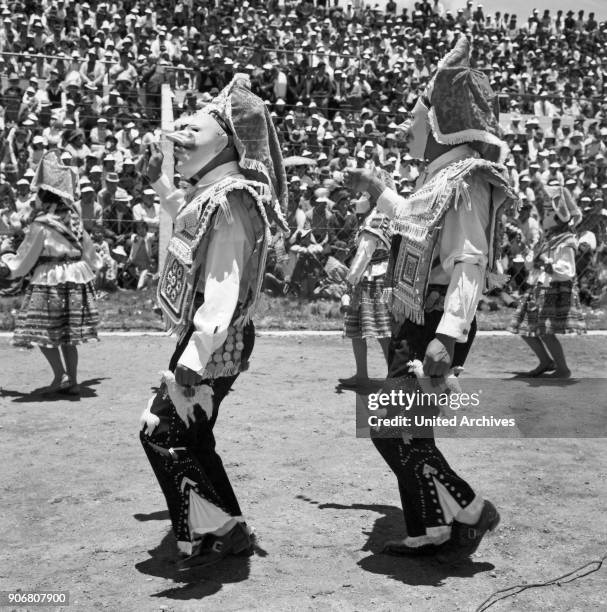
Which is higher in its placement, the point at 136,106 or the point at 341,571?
the point at 136,106

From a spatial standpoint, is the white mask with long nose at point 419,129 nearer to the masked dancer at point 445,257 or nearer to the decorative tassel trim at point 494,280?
the masked dancer at point 445,257

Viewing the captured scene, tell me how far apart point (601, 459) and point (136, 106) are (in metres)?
9.91

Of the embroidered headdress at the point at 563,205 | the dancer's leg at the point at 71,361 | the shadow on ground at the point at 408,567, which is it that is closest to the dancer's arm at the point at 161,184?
the shadow on ground at the point at 408,567

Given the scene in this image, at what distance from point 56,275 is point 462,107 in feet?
14.3

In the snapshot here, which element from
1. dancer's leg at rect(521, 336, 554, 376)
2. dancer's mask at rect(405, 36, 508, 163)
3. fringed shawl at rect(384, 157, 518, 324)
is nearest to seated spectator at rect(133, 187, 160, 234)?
dancer's leg at rect(521, 336, 554, 376)

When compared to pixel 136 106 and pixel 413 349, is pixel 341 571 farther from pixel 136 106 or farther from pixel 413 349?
pixel 136 106

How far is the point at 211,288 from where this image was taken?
3525 mm

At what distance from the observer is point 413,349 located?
3.83 metres

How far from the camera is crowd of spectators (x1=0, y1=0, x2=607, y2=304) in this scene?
40.7 feet

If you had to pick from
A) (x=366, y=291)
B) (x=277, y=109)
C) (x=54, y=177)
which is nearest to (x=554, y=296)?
(x=366, y=291)

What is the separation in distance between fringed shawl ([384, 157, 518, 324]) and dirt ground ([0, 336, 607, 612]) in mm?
1189

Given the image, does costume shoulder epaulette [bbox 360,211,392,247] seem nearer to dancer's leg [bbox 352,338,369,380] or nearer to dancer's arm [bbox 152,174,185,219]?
dancer's leg [bbox 352,338,369,380]

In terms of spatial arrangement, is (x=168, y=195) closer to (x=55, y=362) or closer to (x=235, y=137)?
(x=235, y=137)

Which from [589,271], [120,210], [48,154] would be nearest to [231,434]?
[48,154]
